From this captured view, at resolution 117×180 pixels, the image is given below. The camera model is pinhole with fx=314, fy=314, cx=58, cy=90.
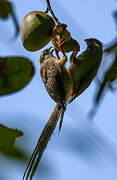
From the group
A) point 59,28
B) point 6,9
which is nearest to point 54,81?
point 59,28

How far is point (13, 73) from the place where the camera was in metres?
1.26

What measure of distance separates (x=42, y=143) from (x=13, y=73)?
1318 millimetres

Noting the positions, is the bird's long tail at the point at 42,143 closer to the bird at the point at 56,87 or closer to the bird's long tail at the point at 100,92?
the bird at the point at 56,87

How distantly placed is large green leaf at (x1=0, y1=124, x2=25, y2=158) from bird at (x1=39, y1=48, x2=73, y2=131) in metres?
1.47

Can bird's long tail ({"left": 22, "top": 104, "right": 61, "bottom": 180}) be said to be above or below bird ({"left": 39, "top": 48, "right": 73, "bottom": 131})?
below

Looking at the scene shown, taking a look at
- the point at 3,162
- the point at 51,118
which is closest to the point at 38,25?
the point at 51,118

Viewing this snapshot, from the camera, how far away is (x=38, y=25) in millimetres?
2100

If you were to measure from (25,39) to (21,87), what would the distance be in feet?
3.10

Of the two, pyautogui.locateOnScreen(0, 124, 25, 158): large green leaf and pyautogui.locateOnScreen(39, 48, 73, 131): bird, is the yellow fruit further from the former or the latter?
pyautogui.locateOnScreen(0, 124, 25, 158): large green leaf

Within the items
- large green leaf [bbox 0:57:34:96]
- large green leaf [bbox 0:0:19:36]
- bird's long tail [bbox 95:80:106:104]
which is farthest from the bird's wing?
bird's long tail [bbox 95:80:106:104]

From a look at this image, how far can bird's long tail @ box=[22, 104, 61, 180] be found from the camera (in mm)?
2105

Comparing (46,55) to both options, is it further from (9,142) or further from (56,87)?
(9,142)

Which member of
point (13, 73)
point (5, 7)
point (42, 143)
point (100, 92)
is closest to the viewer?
point (100, 92)

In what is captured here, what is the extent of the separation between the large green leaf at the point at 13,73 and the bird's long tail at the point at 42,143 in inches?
30.6
